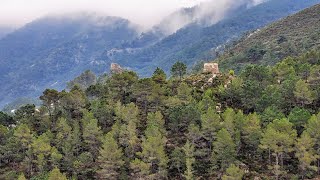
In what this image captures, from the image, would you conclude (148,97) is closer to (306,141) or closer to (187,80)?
(187,80)

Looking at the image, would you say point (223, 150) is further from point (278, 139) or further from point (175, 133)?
point (175, 133)

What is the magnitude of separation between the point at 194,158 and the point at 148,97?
30.8 meters

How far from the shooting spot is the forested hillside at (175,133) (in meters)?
92.1

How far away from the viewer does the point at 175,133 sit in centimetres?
11119

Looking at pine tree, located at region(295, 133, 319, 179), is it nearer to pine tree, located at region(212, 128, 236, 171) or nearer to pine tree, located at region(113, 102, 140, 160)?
pine tree, located at region(212, 128, 236, 171)

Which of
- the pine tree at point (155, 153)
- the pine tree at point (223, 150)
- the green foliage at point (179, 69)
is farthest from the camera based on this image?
→ the green foliage at point (179, 69)

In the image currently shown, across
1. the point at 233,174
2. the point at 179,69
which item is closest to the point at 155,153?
the point at 233,174

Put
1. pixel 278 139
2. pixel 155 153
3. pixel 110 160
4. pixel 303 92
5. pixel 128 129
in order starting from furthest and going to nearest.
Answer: pixel 303 92, pixel 128 129, pixel 110 160, pixel 155 153, pixel 278 139

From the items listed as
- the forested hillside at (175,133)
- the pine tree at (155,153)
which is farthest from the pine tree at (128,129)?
the pine tree at (155,153)

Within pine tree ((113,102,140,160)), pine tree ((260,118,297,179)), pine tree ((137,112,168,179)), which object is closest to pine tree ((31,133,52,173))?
pine tree ((113,102,140,160))

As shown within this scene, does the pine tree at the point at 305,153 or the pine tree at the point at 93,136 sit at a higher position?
the pine tree at the point at 93,136

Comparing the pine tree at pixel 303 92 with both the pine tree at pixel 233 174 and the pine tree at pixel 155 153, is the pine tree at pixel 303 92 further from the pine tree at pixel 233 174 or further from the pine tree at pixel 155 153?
the pine tree at pixel 155 153

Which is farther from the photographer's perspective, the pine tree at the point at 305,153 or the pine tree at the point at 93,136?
the pine tree at the point at 93,136

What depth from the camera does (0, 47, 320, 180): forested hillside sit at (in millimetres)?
92125
